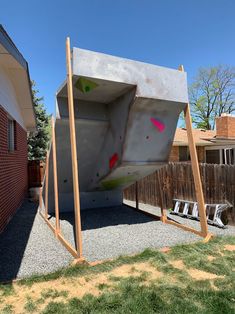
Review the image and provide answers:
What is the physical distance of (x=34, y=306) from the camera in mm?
3086

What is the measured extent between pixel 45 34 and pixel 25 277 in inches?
334

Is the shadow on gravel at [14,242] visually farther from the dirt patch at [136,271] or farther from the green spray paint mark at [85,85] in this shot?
the green spray paint mark at [85,85]

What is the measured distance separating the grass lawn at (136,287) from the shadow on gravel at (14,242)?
0.54 metres

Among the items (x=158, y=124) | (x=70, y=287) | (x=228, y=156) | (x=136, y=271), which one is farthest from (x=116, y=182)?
(x=228, y=156)

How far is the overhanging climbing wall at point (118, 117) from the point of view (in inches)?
206

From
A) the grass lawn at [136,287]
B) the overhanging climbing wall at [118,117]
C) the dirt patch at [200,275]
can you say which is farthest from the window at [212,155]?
the dirt patch at [200,275]

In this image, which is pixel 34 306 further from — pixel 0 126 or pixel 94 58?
pixel 0 126

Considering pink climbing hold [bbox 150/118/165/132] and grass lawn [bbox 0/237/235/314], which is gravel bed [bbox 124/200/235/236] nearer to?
grass lawn [bbox 0/237/235/314]

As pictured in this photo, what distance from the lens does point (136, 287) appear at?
3463mm

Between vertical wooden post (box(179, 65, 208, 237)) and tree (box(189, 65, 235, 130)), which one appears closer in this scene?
vertical wooden post (box(179, 65, 208, 237))

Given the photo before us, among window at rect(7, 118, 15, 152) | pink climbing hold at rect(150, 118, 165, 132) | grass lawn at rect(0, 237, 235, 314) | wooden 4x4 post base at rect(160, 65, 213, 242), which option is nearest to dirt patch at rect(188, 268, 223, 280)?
grass lawn at rect(0, 237, 235, 314)

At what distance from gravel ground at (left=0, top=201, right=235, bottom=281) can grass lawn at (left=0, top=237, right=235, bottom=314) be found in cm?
48

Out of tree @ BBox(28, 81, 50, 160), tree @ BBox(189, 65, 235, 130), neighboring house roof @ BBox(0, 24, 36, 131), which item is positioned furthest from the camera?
tree @ BBox(189, 65, 235, 130)

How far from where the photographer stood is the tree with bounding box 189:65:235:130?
119 feet
